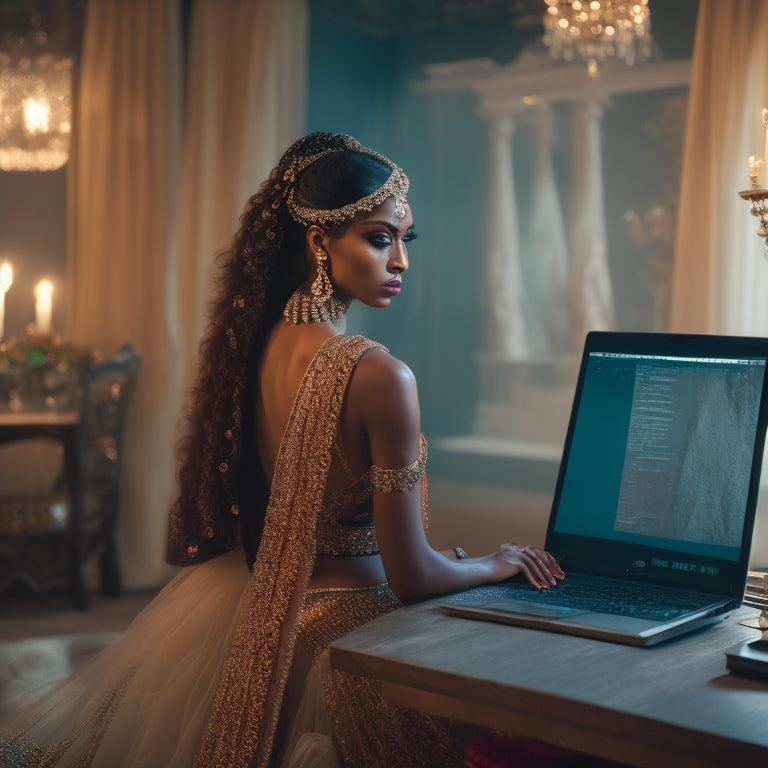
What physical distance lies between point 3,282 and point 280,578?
360cm

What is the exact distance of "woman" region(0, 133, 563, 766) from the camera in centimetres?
153

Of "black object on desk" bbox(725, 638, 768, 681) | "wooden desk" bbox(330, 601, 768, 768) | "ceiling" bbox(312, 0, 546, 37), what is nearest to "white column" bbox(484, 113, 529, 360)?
"ceiling" bbox(312, 0, 546, 37)

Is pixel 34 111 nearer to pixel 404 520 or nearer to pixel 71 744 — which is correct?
pixel 71 744

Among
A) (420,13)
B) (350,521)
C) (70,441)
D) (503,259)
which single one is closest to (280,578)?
(350,521)

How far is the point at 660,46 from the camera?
4180 mm

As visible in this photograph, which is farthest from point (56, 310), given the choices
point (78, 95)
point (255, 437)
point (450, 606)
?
point (450, 606)

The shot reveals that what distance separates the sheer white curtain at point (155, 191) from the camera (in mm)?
4355

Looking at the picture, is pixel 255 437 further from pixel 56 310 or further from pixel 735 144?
pixel 56 310

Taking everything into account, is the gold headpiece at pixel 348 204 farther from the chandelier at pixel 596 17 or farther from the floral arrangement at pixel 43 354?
the floral arrangement at pixel 43 354

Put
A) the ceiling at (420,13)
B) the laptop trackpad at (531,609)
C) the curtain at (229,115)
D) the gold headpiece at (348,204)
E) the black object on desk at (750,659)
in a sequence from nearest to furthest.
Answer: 1. the black object on desk at (750,659)
2. the laptop trackpad at (531,609)
3. the gold headpiece at (348,204)
4. the curtain at (229,115)
5. the ceiling at (420,13)

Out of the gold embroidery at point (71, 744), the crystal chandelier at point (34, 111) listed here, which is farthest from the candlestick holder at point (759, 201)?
the crystal chandelier at point (34, 111)

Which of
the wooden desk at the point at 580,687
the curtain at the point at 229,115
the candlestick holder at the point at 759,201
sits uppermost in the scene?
the curtain at the point at 229,115

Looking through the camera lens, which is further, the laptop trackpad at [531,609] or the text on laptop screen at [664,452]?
the text on laptop screen at [664,452]

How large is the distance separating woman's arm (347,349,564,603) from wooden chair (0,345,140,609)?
2741mm
